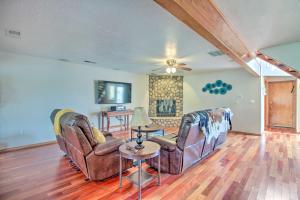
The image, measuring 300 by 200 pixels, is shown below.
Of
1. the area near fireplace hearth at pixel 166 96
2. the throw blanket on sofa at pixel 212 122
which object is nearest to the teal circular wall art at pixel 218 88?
the area near fireplace hearth at pixel 166 96

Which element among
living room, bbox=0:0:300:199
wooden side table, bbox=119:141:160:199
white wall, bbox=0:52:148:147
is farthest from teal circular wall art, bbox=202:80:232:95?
wooden side table, bbox=119:141:160:199

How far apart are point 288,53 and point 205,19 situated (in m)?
2.29

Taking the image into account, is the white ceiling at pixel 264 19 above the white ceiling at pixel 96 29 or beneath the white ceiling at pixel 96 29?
beneath

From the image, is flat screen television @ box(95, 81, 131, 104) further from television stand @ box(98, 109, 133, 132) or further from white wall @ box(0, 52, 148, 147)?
television stand @ box(98, 109, 133, 132)

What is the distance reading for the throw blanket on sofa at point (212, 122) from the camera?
9.68 ft

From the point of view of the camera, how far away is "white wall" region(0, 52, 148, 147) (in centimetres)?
394

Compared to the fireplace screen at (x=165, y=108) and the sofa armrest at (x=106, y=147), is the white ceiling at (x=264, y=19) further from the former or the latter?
the fireplace screen at (x=165, y=108)

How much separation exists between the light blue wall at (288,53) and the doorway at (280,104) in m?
4.49

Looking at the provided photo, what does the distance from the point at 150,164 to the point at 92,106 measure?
3363 millimetres

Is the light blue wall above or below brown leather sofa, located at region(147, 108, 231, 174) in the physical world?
above

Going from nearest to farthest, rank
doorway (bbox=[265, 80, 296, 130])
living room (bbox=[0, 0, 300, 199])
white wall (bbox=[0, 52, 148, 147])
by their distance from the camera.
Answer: living room (bbox=[0, 0, 300, 199]), white wall (bbox=[0, 52, 148, 147]), doorway (bbox=[265, 80, 296, 130])

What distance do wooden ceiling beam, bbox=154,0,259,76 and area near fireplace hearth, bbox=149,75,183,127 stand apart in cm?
469

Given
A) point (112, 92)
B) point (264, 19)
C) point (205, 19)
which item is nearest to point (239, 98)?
point (264, 19)

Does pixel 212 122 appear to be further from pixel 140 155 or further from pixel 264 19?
pixel 264 19
